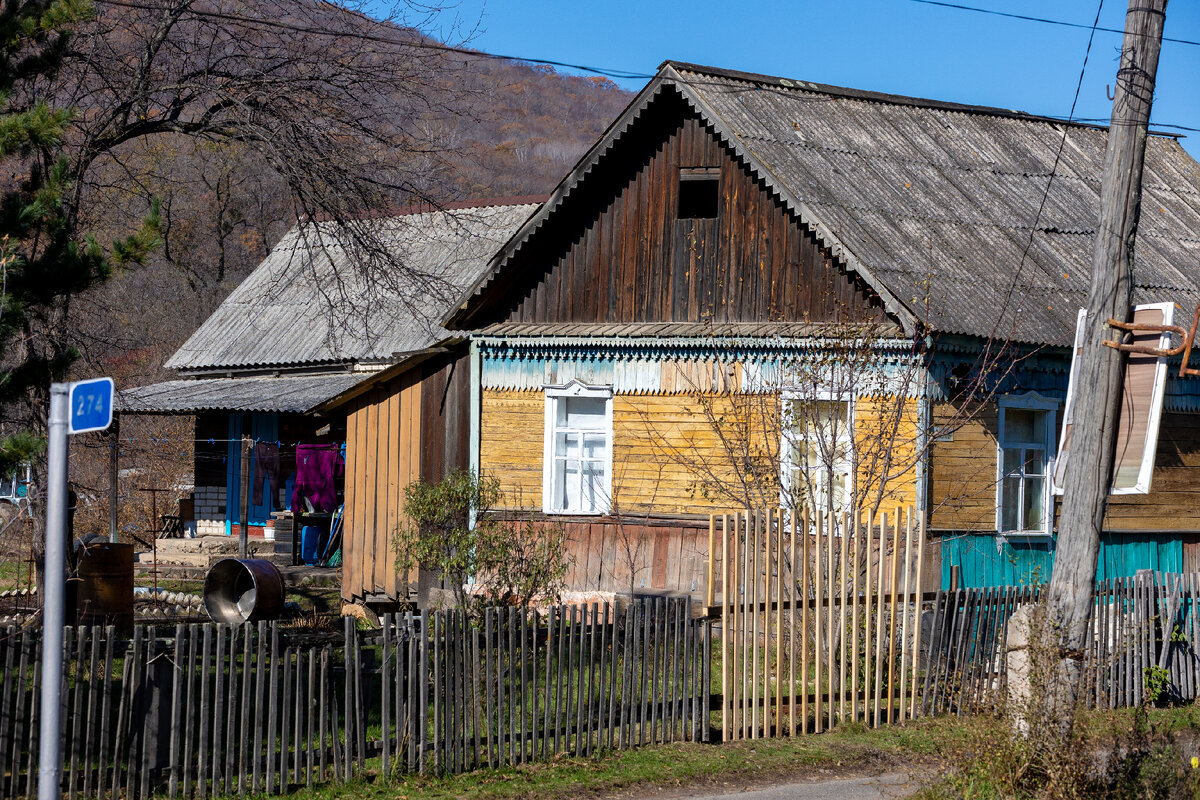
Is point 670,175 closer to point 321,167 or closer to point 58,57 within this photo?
point 321,167

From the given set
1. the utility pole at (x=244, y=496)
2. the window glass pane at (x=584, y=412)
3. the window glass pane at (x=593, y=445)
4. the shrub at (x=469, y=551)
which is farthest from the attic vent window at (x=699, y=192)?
the utility pole at (x=244, y=496)

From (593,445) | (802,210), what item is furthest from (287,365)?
(802,210)

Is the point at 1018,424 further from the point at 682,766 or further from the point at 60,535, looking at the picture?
the point at 60,535

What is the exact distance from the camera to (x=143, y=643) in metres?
7.64

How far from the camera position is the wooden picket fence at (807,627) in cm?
962

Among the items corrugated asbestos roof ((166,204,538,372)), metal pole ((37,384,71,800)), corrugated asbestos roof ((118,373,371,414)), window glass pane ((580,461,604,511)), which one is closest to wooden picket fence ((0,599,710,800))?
metal pole ((37,384,71,800))

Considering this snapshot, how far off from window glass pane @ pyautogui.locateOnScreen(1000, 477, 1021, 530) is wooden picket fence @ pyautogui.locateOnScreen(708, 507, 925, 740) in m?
4.59

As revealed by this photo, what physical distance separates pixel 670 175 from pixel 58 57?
302 inches

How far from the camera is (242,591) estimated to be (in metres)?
16.0

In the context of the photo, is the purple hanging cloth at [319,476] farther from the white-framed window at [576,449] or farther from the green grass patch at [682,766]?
the green grass patch at [682,766]

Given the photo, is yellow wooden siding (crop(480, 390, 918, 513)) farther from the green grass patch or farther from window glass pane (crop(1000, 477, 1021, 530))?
the green grass patch

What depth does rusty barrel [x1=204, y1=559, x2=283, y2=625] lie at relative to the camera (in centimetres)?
1512

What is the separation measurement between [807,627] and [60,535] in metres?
6.75

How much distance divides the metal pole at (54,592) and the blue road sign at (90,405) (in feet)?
0.11
